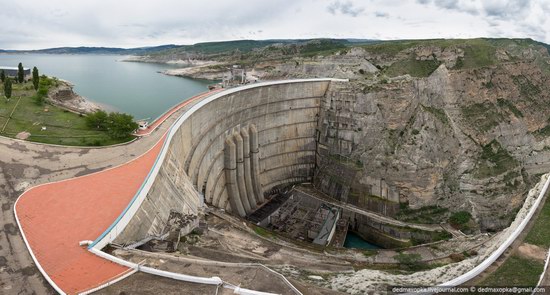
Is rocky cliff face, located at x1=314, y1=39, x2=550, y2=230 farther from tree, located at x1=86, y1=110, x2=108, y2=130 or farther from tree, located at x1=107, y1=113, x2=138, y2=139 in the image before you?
tree, located at x1=86, y1=110, x2=108, y2=130

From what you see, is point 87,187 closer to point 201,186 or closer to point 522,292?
point 201,186

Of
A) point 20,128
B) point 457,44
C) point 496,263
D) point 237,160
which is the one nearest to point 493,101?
point 457,44

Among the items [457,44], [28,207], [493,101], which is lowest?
[28,207]

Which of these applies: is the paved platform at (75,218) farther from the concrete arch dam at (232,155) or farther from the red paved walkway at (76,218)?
the concrete arch dam at (232,155)

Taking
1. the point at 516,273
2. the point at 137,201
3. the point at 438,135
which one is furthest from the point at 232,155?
the point at 516,273

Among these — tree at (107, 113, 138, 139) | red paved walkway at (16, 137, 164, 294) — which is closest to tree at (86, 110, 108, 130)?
tree at (107, 113, 138, 139)

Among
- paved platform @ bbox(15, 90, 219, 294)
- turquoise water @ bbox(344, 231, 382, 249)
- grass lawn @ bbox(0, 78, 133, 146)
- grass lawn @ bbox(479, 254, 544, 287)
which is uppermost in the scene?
grass lawn @ bbox(0, 78, 133, 146)

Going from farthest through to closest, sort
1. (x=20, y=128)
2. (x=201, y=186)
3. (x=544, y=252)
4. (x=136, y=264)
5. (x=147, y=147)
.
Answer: (x=201, y=186), (x=20, y=128), (x=147, y=147), (x=544, y=252), (x=136, y=264)
